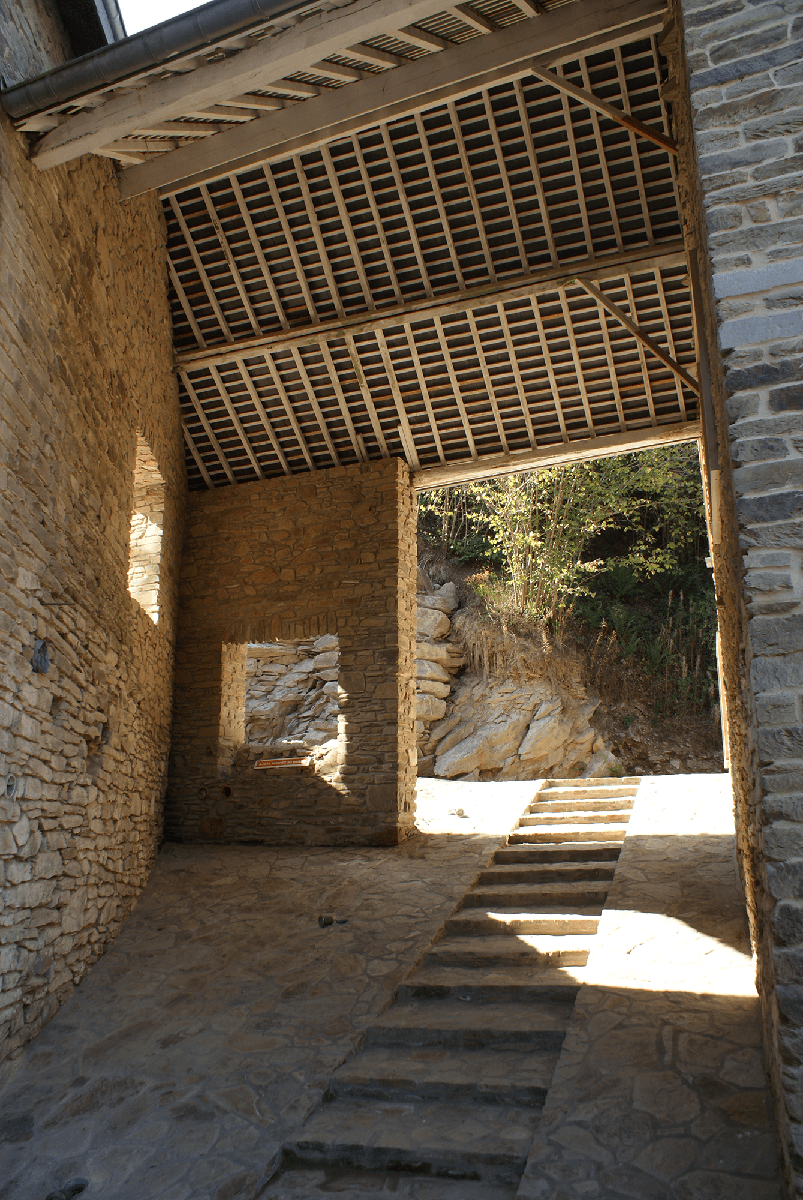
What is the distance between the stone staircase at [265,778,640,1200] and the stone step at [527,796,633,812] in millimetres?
1776

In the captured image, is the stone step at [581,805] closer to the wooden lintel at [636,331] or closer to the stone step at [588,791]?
the stone step at [588,791]

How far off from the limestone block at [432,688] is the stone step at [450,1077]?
8.60 meters

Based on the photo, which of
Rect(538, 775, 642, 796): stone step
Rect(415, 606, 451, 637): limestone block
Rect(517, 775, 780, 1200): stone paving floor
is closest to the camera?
Rect(517, 775, 780, 1200): stone paving floor

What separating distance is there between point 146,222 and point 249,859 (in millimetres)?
5458

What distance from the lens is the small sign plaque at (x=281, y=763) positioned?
7621 mm

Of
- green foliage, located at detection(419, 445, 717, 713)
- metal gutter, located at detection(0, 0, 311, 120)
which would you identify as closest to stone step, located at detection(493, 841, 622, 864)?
metal gutter, located at detection(0, 0, 311, 120)

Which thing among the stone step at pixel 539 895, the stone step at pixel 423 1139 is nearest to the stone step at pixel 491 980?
the stone step at pixel 539 895

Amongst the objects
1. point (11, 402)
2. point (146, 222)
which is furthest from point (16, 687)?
point (146, 222)

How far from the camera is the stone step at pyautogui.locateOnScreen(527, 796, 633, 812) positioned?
7660mm

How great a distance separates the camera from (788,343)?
280 centimetres

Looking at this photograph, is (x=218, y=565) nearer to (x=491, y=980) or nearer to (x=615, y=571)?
(x=491, y=980)

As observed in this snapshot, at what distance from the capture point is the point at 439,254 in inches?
280

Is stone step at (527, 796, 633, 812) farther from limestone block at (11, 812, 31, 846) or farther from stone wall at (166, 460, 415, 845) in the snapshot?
limestone block at (11, 812, 31, 846)

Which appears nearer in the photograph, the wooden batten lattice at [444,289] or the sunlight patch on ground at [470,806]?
the wooden batten lattice at [444,289]
